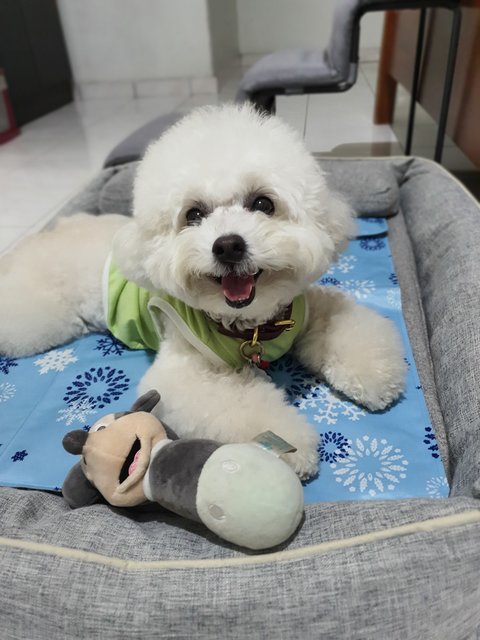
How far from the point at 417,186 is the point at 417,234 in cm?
27

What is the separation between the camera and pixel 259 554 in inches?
26.5

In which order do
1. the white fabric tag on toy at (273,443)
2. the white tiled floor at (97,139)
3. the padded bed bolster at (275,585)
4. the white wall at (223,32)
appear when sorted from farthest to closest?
the white wall at (223,32) < the white tiled floor at (97,139) < the white fabric tag on toy at (273,443) < the padded bed bolster at (275,585)

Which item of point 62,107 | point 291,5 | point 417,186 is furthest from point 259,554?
point 291,5

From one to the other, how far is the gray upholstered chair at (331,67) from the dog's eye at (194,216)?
4.69 ft

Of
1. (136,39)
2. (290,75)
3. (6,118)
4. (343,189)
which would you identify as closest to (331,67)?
(290,75)

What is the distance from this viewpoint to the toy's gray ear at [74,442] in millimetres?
799

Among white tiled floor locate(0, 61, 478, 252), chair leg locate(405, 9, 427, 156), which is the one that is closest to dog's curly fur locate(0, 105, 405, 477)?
white tiled floor locate(0, 61, 478, 252)

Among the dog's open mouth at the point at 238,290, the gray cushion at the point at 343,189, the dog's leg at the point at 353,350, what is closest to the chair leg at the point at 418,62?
the gray cushion at the point at 343,189

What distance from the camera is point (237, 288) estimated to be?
88 centimetres

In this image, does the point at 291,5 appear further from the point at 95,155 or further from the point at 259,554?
the point at 259,554

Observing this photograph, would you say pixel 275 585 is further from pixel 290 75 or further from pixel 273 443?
pixel 290 75

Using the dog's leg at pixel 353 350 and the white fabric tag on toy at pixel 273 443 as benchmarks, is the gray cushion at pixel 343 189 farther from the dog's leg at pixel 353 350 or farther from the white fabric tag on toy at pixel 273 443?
the white fabric tag on toy at pixel 273 443

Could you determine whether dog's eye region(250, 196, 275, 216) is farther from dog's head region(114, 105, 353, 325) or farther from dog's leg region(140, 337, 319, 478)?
dog's leg region(140, 337, 319, 478)

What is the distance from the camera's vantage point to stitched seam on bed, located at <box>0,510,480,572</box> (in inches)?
25.3
